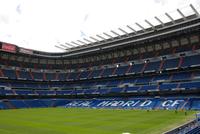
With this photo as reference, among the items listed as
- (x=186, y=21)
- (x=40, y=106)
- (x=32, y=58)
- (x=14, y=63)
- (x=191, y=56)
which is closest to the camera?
(x=186, y=21)

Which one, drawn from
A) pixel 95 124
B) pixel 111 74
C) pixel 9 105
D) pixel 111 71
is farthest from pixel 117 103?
pixel 9 105

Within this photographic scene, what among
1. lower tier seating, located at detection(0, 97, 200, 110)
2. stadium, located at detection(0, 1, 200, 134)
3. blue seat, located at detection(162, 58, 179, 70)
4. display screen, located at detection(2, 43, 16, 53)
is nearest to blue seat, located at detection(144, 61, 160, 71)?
stadium, located at detection(0, 1, 200, 134)

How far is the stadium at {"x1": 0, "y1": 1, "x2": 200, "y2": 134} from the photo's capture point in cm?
5859

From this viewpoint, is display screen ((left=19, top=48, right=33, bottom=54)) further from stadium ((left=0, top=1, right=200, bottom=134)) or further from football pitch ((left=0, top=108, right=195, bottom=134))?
football pitch ((left=0, top=108, right=195, bottom=134))

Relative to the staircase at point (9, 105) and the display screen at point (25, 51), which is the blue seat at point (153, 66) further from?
the staircase at point (9, 105)

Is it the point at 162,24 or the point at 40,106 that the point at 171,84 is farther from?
the point at 40,106

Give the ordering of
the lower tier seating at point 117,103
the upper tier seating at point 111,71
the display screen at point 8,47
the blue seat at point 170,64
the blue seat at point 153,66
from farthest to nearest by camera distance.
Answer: the display screen at point 8,47 → the blue seat at point 153,66 → the blue seat at point 170,64 → the upper tier seating at point 111,71 → the lower tier seating at point 117,103

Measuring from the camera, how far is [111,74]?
84062 mm

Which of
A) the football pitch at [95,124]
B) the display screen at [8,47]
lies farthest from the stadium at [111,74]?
the football pitch at [95,124]

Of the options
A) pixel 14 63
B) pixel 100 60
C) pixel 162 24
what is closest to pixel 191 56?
pixel 162 24

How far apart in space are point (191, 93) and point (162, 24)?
19.2 meters

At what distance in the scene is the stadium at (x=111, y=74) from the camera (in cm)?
5859

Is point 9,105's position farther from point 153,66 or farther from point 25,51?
point 153,66

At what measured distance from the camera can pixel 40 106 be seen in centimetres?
7875
